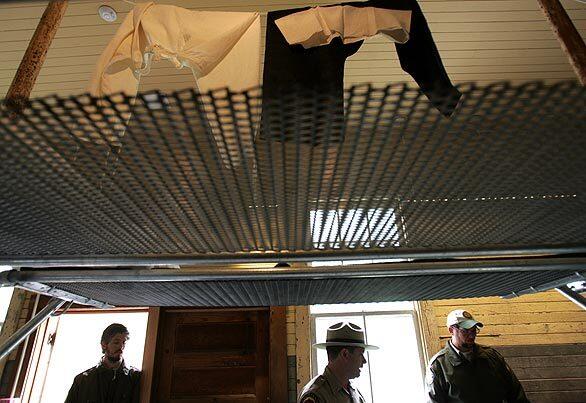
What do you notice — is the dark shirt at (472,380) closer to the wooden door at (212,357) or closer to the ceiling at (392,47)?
the wooden door at (212,357)

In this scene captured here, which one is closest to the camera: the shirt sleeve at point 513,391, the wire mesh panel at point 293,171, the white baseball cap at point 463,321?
the wire mesh panel at point 293,171

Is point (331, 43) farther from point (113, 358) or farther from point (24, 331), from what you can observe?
point (113, 358)

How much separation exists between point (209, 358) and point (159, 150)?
4.17 metres

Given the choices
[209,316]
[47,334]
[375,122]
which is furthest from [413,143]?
[47,334]

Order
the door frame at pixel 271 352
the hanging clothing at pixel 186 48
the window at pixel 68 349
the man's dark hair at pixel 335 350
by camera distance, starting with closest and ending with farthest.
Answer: the hanging clothing at pixel 186 48 → the man's dark hair at pixel 335 350 → the door frame at pixel 271 352 → the window at pixel 68 349

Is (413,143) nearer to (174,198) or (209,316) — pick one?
(174,198)

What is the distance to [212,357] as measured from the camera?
429cm

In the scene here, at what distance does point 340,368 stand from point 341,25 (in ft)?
7.11

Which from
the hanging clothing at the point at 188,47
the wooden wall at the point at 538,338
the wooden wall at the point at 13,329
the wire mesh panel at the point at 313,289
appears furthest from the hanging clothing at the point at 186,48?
the wooden wall at the point at 13,329

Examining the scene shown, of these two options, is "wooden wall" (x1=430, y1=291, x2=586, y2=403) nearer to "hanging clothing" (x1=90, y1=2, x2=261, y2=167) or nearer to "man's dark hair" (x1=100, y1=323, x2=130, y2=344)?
"man's dark hair" (x1=100, y1=323, x2=130, y2=344)

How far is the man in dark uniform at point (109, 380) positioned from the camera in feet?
11.9

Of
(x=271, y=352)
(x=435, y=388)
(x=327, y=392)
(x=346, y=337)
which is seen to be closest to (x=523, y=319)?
(x=435, y=388)

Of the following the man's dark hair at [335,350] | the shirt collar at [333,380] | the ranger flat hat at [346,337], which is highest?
the ranger flat hat at [346,337]

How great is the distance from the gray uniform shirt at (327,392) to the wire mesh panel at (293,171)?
154 centimetres
